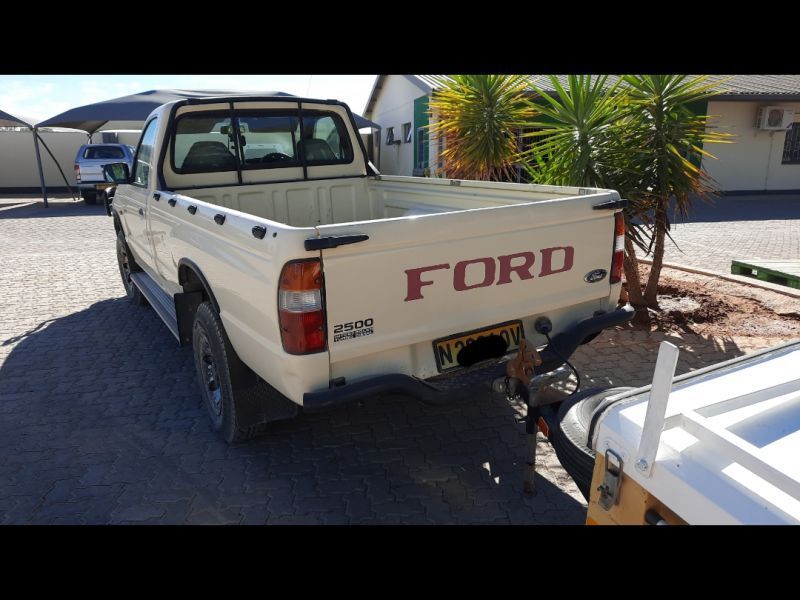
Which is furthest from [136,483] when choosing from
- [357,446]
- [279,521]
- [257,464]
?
[357,446]

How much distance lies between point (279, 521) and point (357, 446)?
786 mm

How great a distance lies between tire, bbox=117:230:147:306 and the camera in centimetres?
603

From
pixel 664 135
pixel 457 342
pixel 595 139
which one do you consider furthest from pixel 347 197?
pixel 664 135

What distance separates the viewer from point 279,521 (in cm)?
279

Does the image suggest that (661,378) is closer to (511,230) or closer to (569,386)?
(511,230)

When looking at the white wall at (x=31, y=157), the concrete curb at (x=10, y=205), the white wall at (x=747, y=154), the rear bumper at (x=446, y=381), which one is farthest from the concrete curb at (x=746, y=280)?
the white wall at (x=31, y=157)

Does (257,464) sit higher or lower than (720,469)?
lower

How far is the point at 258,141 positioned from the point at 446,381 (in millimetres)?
3027

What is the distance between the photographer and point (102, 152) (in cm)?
1756

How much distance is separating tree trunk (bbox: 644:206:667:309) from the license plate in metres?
3.04

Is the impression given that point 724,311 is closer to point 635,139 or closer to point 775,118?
point 635,139

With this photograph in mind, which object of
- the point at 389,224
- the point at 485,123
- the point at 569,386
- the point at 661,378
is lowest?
the point at 569,386

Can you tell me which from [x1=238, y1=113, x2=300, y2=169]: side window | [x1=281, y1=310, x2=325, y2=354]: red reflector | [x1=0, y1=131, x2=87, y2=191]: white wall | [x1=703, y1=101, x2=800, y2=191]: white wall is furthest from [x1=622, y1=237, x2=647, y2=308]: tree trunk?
[x1=0, y1=131, x2=87, y2=191]: white wall

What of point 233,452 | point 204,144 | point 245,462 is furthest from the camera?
point 204,144
